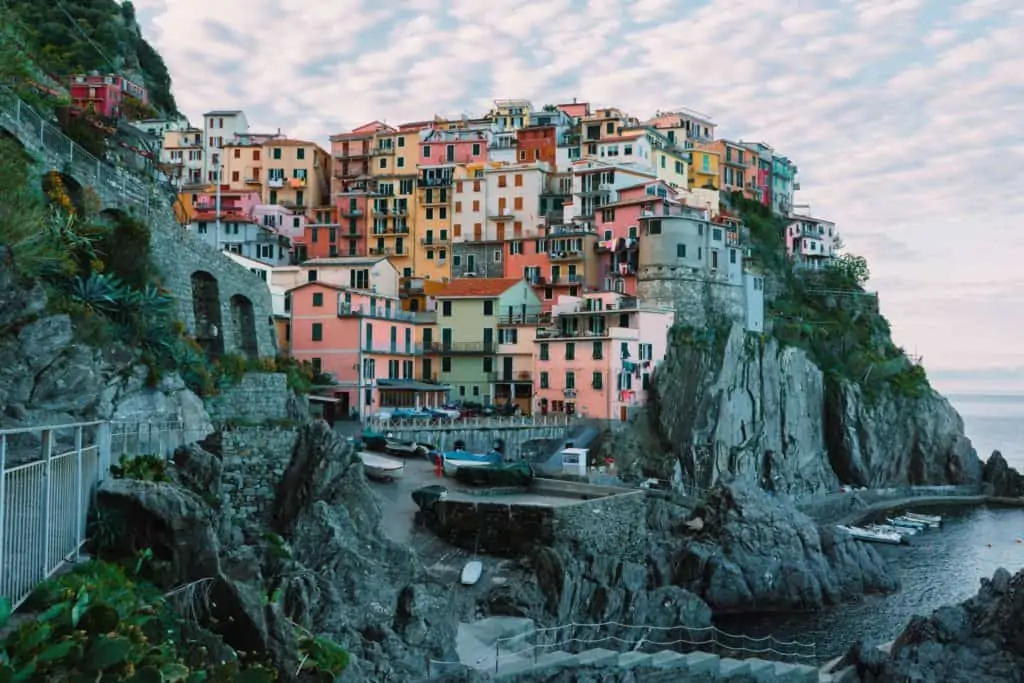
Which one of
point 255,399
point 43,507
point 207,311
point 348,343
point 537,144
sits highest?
point 537,144

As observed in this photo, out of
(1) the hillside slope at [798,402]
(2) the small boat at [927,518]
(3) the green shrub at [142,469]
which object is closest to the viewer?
(3) the green shrub at [142,469]

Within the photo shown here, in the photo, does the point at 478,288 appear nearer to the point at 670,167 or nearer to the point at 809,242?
the point at 670,167

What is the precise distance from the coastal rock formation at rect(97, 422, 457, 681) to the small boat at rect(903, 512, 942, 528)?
48509 mm

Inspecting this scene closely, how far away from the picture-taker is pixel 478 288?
6794cm

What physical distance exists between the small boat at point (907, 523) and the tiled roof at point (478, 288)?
29.7 metres

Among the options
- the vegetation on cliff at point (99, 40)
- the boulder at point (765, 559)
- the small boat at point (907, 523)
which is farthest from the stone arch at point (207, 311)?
the small boat at point (907, 523)

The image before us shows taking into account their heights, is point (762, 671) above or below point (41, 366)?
below

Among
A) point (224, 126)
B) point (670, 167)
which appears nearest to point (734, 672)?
point (670, 167)

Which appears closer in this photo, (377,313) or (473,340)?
(377,313)

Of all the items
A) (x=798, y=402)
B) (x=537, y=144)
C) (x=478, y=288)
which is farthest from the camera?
(x=537, y=144)

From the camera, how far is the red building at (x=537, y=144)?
85.6 m

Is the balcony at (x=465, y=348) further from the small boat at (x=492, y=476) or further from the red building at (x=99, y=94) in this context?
the small boat at (x=492, y=476)

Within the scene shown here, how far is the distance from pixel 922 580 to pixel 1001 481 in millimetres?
38501

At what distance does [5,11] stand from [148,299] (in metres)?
14.1
